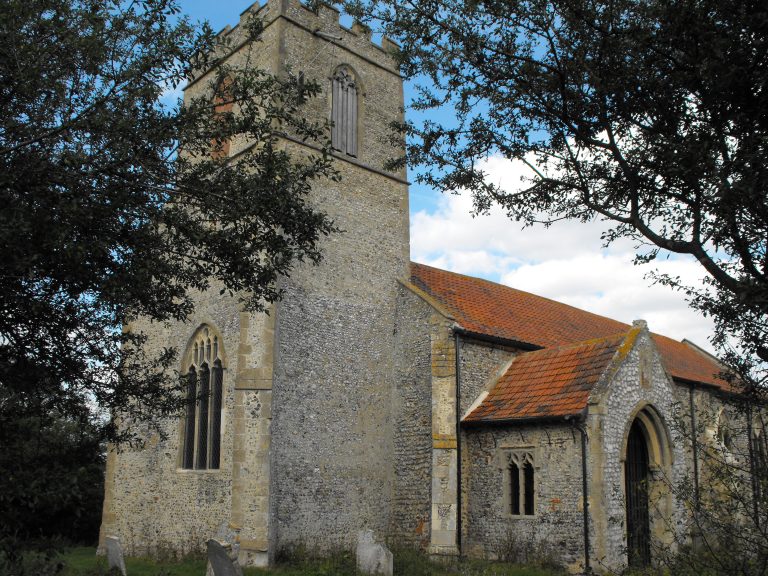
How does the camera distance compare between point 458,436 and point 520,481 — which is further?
point 458,436

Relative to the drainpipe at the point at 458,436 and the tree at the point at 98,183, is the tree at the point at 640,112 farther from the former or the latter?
the drainpipe at the point at 458,436

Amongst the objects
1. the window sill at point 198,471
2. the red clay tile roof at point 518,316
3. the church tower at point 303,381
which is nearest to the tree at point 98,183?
the church tower at point 303,381

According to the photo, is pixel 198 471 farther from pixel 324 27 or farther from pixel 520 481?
pixel 324 27

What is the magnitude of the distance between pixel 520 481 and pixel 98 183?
11045mm

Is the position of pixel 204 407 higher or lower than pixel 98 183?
lower

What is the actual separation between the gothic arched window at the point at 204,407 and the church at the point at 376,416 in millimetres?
48

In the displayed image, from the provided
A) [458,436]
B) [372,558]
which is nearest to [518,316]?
Answer: [458,436]

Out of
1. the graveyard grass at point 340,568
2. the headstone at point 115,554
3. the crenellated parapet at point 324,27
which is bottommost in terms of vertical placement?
the graveyard grass at point 340,568

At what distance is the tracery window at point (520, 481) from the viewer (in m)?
14.4

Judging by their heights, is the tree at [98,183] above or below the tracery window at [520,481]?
above

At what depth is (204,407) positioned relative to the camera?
1634cm

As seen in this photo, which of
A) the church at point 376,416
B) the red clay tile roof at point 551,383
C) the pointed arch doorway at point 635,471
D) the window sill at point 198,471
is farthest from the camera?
the window sill at point 198,471

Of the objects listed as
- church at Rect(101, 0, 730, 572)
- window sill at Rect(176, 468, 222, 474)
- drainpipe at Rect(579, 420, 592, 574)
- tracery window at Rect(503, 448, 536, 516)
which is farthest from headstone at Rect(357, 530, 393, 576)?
window sill at Rect(176, 468, 222, 474)

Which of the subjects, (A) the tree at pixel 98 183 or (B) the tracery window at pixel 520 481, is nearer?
(A) the tree at pixel 98 183
